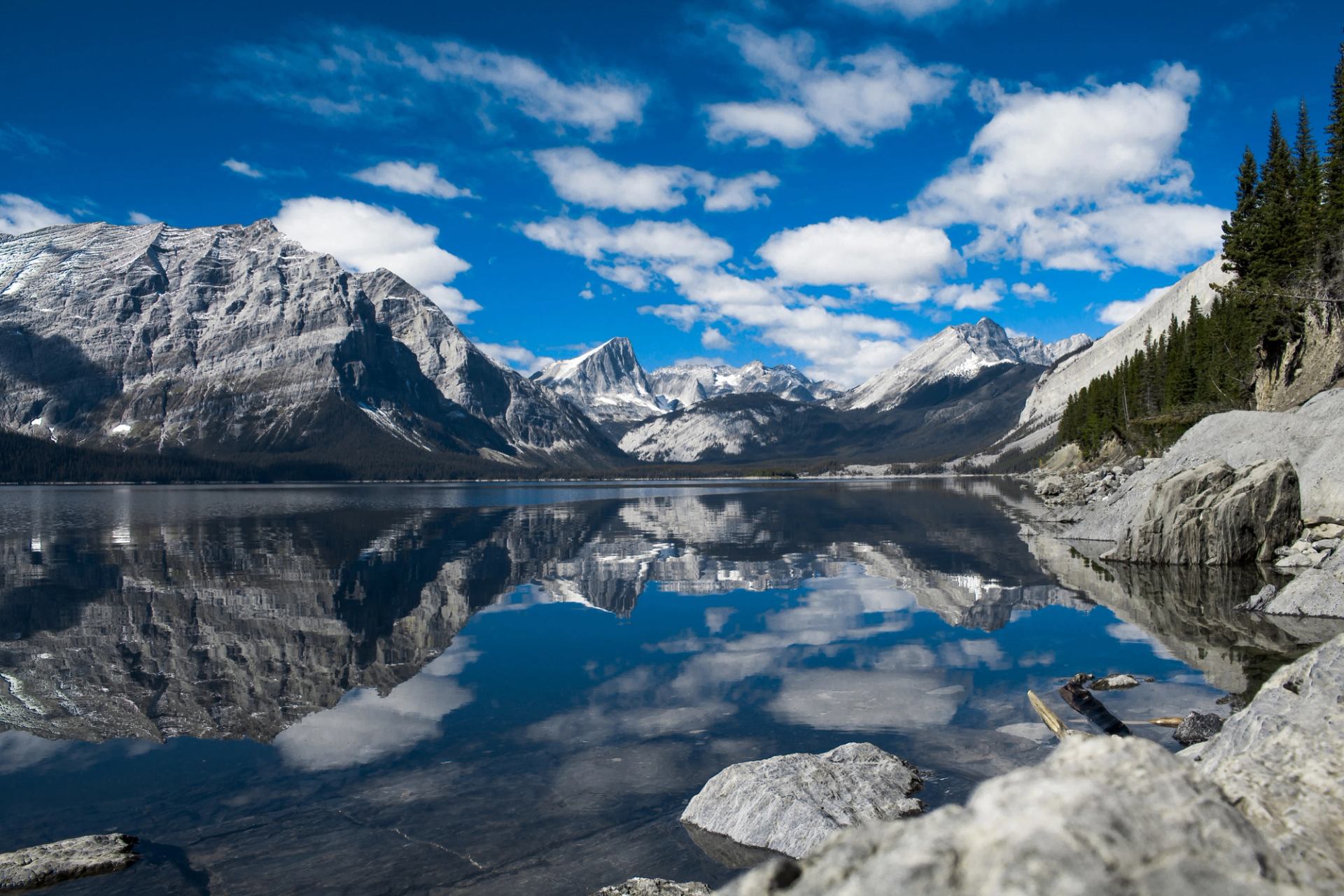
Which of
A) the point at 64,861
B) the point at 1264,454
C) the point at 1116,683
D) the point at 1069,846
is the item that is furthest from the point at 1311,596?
the point at 64,861

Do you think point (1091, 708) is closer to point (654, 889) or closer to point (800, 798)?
point (800, 798)

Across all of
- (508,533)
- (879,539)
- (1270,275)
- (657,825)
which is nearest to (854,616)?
(657,825)

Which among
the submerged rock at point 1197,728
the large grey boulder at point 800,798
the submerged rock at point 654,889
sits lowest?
the submerged rock at point 654,889

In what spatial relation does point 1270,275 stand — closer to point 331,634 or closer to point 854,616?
point 854,616

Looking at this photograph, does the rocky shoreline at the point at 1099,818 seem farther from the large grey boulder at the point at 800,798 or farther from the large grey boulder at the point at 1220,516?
the large grey boulder at the point at 1220,516

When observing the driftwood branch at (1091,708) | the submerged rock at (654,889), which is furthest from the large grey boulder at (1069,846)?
the driftwood branch at (1091,708)

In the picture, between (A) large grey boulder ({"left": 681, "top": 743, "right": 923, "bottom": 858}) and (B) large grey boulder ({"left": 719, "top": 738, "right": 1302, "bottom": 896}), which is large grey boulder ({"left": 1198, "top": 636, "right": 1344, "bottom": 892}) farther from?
(A) large grey boulder ({"left": 681, "top": 743, "right": 923, "bottom": 858})

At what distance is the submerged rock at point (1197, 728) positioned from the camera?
17.2m

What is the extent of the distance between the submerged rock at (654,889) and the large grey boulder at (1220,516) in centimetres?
4177

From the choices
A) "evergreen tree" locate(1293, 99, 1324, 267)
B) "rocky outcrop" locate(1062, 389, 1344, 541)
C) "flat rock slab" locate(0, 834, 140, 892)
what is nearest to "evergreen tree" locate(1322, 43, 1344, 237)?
"evergreen tree" locate(1293, 99, 1324, 267)

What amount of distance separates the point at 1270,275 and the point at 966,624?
198ft

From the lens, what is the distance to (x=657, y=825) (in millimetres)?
14523

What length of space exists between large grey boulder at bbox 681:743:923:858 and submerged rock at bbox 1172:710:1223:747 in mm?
6553

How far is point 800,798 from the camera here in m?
14.2
